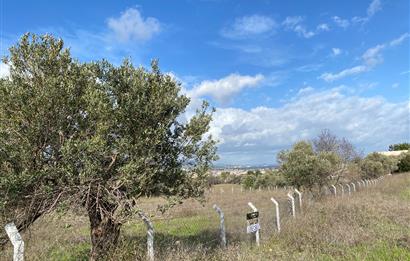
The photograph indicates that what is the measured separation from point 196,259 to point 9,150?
4.43 m

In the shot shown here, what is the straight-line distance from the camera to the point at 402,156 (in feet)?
248

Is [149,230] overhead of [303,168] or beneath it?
beneath

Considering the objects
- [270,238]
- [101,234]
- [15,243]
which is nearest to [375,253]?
[270,238]

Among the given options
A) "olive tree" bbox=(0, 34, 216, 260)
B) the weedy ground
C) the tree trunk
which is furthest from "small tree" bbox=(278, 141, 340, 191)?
the tree trunk

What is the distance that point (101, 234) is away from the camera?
877 cm

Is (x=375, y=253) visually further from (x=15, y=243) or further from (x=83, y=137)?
(x=15, y=243)

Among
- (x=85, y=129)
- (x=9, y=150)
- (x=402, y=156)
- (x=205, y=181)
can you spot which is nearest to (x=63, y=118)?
Answer: (x=85, y=129)

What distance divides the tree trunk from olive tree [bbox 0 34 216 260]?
21 mm

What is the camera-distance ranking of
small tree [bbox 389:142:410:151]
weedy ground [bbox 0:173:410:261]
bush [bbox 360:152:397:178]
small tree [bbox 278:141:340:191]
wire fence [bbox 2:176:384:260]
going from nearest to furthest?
weedy ground [bbox 0:173:410:261], wire fence [bbox 2:176:384:260], small tree [bbox 278:141:340:191], bush [bbox 360:152:397:178], small tree [bbox 389:142:410:151]

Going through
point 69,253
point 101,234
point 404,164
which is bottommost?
point 69,253

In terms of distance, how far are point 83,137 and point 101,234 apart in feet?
7.54

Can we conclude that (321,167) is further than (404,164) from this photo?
No

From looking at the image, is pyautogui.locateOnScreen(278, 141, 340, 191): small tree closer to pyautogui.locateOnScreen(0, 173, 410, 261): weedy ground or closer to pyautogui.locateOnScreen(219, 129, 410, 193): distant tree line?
pyautogui.locateOnScreen(219, 129, 410, 193): distant tree line

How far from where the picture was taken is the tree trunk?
8.53 metres
